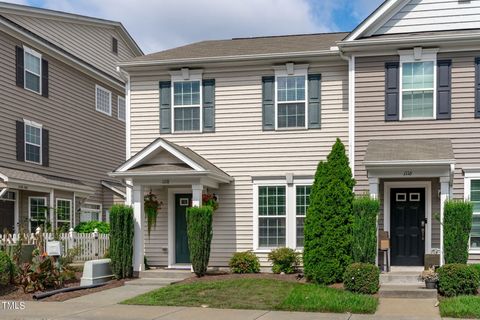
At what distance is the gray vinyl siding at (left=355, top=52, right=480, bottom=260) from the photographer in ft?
52.0

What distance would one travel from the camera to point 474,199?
51.6ft

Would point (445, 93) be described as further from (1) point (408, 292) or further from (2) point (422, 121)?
(1) point (408, 292)

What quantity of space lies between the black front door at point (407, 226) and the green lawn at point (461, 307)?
137 inches

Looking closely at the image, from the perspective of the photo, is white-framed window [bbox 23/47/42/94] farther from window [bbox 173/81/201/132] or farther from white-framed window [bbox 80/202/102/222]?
window [bbox 173/81/201/132]

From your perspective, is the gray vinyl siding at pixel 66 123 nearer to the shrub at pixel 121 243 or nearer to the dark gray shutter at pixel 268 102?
the shrub at pixel 121 243

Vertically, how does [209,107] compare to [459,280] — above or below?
above

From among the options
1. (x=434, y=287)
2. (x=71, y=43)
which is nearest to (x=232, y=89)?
(x=434, y=287)

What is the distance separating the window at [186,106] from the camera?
18141mm

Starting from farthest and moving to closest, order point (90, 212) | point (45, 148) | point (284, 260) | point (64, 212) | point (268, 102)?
1. point (90, 212)
2. point (64, 212)
3. point (45, 148)
4. point (268, 102)
5. point (284, 260)

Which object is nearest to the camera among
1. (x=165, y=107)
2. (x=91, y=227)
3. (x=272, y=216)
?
(x=272, y=216)

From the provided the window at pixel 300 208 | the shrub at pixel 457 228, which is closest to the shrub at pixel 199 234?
the window at pixel 300 208

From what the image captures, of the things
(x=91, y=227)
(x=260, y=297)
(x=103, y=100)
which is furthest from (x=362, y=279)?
(x=103, y=100)

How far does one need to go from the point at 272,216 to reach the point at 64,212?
32.0 ft

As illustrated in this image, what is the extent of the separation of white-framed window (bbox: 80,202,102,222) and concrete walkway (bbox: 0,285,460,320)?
41.0 ft
